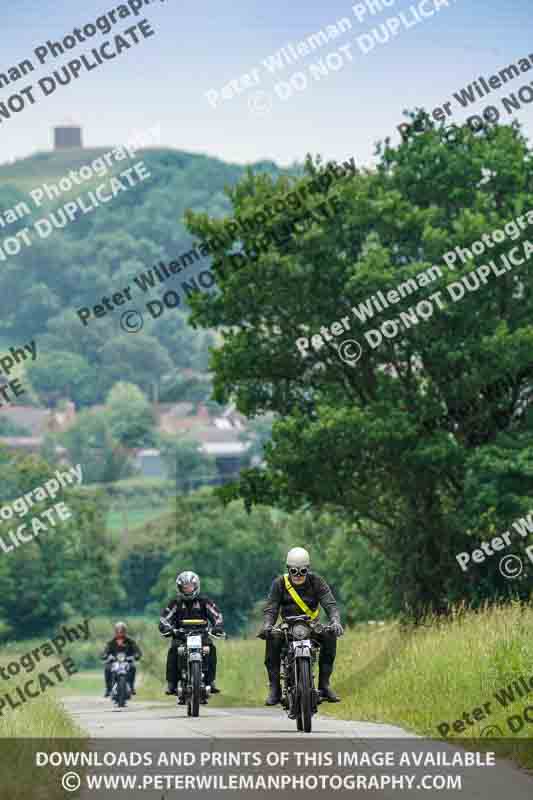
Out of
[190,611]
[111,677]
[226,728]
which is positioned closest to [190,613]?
[190,611]

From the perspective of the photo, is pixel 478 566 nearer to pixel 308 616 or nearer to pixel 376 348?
pixel 376 348

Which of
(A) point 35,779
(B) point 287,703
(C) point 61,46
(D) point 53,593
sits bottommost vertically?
(D) point 53,593

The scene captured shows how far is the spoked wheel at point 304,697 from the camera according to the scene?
52.5ft

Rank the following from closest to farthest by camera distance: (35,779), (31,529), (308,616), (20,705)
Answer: (35,779), (308,616), (20,705), (31,529)

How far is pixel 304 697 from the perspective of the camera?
54.2ft

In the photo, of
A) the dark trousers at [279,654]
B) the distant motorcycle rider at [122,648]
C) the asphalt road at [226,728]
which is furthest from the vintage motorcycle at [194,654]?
the distant motorcycle rider at [122,648]

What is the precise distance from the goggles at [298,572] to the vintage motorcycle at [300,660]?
432 millimetres

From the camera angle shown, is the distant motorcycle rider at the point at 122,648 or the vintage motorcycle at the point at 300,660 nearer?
the vintage motorcycle at the point at 300,660

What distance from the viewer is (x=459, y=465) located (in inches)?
1715

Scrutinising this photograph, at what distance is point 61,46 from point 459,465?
1534cm

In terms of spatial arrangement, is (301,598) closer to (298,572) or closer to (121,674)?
(298,572)

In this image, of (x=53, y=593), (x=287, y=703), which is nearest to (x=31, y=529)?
(x=53, y=593)

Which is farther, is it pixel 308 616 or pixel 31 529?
pixel 31 529

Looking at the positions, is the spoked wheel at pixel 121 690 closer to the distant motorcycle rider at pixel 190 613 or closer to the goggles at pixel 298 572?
the distant motorcycle rider at pixel 190 613
